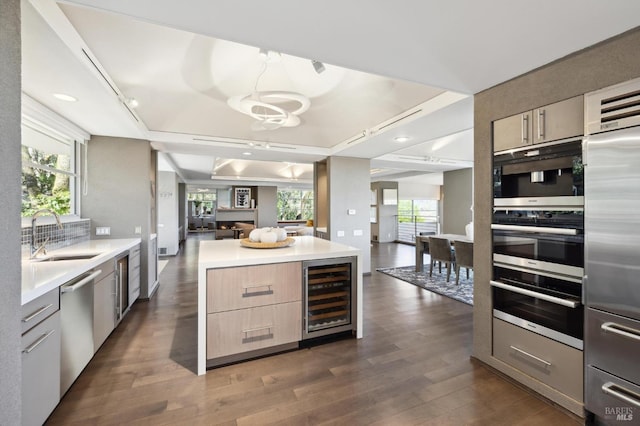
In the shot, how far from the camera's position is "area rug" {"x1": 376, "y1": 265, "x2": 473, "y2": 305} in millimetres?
4359

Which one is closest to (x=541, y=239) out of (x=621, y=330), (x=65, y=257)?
(x=621, y=330)

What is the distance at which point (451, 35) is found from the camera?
1.66m

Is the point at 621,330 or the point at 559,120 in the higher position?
the point at 559,120

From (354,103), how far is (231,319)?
2.74 metres

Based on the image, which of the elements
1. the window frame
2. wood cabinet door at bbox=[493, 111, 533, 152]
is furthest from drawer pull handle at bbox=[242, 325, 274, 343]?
wood cabinet door at bbox=[493, 111, 533, 152]

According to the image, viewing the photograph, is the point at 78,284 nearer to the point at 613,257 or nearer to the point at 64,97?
the point at 64,97

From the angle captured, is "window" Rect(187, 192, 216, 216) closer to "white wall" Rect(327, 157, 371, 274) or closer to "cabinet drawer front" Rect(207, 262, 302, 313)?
"white wall" Rect(327, 157, 371, 274)

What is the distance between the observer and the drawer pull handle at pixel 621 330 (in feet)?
5.02

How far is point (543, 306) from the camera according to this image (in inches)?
79.2

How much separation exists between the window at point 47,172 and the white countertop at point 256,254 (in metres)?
1.74

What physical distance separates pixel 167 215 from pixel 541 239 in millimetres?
8217

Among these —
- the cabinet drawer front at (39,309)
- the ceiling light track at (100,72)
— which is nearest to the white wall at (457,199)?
the ceiling light track at (100,72)

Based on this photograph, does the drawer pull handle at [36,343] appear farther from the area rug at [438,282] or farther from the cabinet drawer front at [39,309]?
the area rug at [438,282]

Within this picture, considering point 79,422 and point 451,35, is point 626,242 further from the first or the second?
point 79,422
